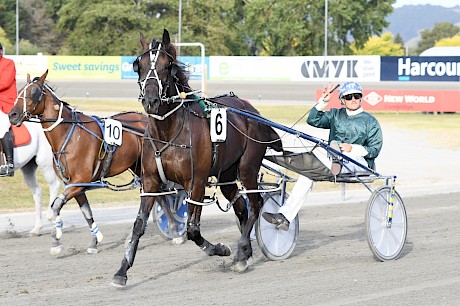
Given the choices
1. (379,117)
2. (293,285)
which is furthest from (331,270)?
(379,117)

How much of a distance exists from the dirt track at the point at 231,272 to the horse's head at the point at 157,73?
1.50m

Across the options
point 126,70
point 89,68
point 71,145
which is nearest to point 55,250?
point 71,145

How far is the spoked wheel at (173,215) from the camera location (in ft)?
32.8

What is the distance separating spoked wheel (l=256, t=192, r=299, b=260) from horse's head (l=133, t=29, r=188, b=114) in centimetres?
172

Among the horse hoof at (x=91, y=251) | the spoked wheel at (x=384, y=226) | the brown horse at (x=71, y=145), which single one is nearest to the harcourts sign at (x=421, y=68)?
the spoked wheel at (x=384, y=226)

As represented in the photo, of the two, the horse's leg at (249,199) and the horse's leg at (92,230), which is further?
the horse's leg at (92,230)

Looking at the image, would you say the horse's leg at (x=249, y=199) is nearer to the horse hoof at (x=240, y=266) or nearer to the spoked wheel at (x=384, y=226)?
the horse hoof at (x=240, y=266)

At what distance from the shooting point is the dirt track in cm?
691

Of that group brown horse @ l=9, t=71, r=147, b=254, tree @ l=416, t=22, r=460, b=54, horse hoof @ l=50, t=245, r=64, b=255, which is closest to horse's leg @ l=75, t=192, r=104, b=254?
brown horse @ l=9, t=71, r=147, b=254

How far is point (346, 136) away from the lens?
887cm

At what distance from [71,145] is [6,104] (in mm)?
1704

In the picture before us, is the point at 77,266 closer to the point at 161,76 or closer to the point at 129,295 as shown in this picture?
the point at 129,295

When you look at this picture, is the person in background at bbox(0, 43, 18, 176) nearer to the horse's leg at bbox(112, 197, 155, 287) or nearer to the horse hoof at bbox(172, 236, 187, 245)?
the horse hoof at bbox(172, 236, 187, 245)

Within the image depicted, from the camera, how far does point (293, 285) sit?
7.39m
